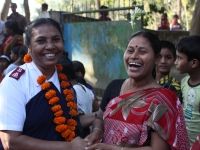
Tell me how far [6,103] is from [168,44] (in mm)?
2401

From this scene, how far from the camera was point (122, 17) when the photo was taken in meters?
8.11

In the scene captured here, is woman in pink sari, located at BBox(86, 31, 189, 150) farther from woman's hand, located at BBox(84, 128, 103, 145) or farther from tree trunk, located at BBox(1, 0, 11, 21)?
tree trunk, located at BBox(1, 0, 11, 21)

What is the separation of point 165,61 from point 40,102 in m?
2.15

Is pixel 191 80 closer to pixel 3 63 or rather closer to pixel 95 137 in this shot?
pixel 95 137

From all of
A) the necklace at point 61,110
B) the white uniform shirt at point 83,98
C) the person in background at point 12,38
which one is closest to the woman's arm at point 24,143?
the necklace at point 61,110

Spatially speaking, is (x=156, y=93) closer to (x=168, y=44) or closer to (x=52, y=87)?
(x=52, y=87)

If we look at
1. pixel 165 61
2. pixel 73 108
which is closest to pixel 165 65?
pixel 165 61

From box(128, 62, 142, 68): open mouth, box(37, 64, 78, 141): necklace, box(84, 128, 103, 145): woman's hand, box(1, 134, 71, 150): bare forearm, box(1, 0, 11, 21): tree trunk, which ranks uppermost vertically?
box(1, 0, 11, 21): tree trunk

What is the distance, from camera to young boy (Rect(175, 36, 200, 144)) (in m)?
3.63

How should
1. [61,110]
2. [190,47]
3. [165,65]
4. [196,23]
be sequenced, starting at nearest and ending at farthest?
[61,110]
[190,47]
[165,65]
[196,23]

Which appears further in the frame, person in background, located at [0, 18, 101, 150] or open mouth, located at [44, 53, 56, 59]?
open mouth, located at [44, 53, 56, 59]

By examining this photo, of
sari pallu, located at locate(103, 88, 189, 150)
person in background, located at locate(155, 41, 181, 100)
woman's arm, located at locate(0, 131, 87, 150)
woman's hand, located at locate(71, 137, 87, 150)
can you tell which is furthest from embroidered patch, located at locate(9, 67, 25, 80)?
person in background, located at locate(155, 41, 181, 100)

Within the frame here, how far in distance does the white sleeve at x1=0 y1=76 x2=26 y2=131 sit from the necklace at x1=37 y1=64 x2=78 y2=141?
0.54 feet

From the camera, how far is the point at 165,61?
436cm
